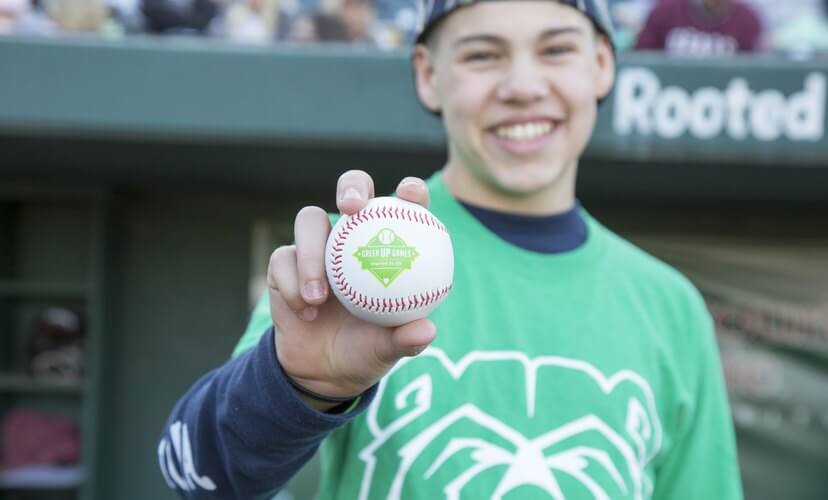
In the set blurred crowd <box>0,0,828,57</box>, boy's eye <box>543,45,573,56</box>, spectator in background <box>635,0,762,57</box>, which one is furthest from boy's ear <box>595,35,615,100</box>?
spectator in background <box>635,0,762,57</box>

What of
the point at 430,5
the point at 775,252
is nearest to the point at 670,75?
the point at 775,252

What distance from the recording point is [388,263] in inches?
42.9

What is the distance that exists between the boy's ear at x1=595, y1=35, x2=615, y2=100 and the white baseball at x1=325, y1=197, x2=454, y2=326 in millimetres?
624

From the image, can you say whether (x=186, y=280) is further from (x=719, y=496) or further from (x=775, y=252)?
(x=719, y=496)

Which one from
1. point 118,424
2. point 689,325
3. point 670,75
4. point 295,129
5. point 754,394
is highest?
point 670,75

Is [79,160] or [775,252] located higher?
[79,160]

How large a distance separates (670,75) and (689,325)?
232cm

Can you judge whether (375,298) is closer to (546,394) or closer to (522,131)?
(546,394)

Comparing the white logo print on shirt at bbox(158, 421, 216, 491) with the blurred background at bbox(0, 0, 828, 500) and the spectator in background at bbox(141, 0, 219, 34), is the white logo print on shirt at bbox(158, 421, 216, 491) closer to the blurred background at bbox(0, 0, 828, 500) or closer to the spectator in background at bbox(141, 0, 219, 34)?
the blurred background at bbox(0, 0, 828, 500)

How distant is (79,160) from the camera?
13.6ft

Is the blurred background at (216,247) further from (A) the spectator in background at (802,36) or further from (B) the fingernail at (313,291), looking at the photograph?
(B) the fingernail at (313,291)

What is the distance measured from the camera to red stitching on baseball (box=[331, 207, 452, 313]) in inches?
42.0

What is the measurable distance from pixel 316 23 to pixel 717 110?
2.03 m

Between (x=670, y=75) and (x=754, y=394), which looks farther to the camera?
(x=754, y=394)
